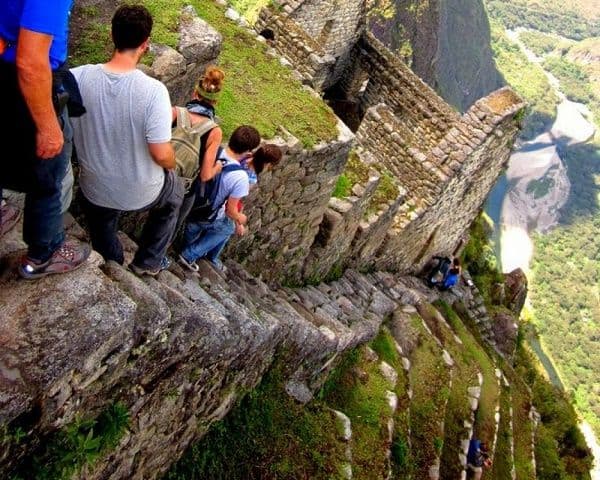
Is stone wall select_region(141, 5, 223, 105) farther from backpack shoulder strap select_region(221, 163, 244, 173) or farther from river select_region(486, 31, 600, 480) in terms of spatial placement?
river select_region(486, 31, 600, 480)

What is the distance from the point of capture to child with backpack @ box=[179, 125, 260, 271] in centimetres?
493

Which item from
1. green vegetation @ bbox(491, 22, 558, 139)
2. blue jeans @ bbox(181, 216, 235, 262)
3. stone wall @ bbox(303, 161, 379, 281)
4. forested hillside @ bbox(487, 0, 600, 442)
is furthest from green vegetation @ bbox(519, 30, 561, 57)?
blue jeans @ bbox(181, 216, 235, 262)

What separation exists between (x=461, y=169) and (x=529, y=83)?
132566 mm

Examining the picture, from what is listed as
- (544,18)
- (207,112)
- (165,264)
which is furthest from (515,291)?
(544,18)

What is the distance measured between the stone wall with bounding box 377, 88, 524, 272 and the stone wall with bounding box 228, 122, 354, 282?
4629 millimetres

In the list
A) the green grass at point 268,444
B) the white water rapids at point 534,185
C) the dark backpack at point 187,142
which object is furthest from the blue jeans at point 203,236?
the white water rapids at point 534,185

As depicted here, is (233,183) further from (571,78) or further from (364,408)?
(571,78)

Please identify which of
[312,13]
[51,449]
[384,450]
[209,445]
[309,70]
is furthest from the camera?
[312,13]

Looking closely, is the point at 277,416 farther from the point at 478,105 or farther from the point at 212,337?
the point at 478,105

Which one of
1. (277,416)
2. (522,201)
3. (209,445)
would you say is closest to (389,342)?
(277,416)

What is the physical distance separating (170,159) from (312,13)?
37.7 ft

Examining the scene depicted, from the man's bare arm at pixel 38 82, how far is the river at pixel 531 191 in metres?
83.6

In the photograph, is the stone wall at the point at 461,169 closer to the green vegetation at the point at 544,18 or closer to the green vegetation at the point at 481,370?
the green vegetation at the point at 481,370

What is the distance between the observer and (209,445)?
5.24 metres
